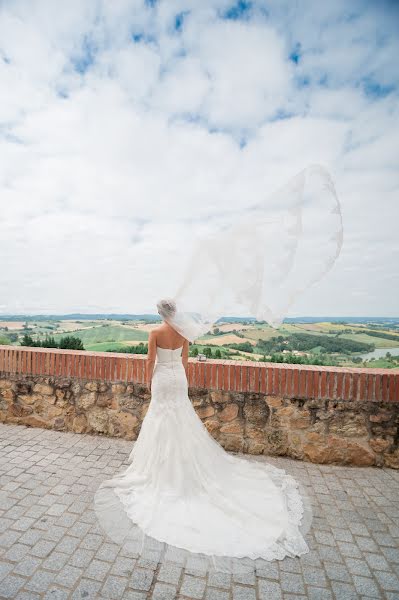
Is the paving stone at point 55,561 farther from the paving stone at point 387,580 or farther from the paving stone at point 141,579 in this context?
the paving stone at point 387,580

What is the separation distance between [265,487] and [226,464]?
48 centimetres

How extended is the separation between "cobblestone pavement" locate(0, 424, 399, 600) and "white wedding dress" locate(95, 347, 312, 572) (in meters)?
0.14

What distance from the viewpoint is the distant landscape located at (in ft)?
16.8

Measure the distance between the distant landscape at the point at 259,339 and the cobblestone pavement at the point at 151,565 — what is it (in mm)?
1561

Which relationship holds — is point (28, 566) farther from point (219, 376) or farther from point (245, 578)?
point (219, 376)

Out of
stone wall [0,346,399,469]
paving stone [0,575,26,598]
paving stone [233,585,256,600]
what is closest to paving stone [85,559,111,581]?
paving stone [0,575,26,598]

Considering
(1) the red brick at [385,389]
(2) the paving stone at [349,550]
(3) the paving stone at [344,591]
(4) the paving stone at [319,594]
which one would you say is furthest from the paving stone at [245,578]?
(1) the red brick at [385,389]

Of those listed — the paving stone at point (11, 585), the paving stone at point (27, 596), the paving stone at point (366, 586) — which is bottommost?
the paving stone at point (366, 586)

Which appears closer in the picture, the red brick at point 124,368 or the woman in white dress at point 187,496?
the woman in white dress at point 187,496

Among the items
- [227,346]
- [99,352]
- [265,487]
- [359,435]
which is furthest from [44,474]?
[359,435]

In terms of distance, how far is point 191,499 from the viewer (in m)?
3.46

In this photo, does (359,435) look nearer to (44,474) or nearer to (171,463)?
(171,463)

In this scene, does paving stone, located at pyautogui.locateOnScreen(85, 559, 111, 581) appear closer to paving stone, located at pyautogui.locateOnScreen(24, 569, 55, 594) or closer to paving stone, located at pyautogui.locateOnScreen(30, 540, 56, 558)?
paving stone, located at pyautogui.locateOnScreen(24, 569, 55, 594)

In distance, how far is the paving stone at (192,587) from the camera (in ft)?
7.94
